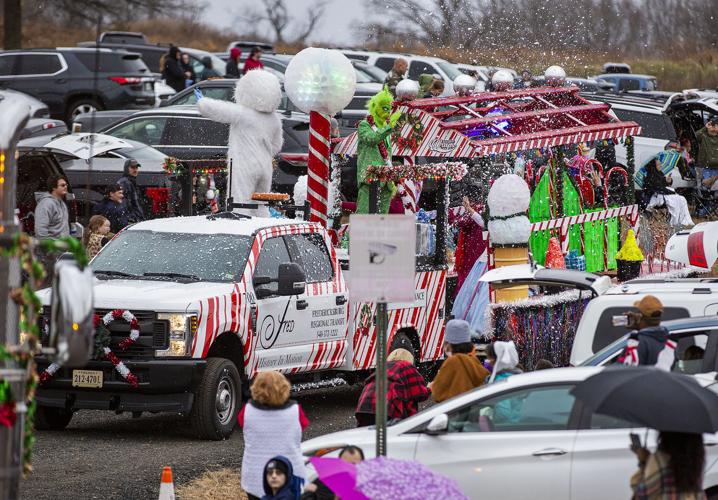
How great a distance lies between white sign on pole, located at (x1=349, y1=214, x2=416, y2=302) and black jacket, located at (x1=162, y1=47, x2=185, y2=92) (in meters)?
27.7

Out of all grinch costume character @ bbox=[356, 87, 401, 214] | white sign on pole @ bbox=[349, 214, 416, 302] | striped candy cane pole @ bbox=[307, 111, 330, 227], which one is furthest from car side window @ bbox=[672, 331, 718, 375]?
grinch costume character @ bbox=[356, 87, 401, 214]

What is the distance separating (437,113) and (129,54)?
1544cm

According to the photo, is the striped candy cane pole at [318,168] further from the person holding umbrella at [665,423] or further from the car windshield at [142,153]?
the person holding umbrella at [665,423]

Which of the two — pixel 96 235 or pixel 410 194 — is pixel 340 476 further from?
pixel 410 194

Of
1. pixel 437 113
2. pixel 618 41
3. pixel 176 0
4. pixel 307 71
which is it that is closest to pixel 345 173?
pixel 437 113

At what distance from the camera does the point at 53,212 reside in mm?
17438

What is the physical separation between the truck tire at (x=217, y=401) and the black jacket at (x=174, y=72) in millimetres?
23218

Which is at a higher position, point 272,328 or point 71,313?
point 71,313

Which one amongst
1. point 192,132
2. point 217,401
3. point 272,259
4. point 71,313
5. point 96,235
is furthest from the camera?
point 192,132

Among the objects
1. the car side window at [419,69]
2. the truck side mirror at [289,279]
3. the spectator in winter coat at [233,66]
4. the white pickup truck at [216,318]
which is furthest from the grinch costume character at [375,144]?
the spectator in winter coat at [233,66]

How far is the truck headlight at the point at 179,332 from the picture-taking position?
1288 cm

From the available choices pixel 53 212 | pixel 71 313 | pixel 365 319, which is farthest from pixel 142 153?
pixel 71 313

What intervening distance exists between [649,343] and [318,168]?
7707mm

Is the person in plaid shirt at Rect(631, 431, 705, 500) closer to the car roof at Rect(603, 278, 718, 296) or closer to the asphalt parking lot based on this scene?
the asphalt parking lot
